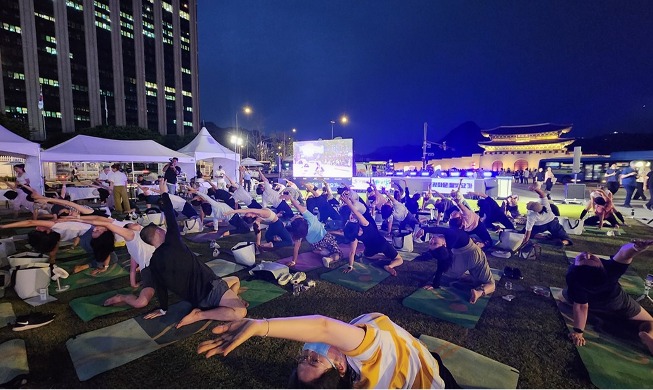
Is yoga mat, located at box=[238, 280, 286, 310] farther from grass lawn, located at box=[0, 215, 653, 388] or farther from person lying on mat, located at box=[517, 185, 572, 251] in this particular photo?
person lying on mat, located at box=[517, 185, 572, 251]

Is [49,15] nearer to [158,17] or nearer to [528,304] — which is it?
[158,17]

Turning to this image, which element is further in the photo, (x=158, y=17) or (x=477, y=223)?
(x=158, y=17)

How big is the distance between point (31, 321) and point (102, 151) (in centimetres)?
1311

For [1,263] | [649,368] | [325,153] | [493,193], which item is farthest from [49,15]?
[649,368]

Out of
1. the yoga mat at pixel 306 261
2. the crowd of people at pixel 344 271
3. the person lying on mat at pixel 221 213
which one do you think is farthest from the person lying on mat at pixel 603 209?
the person lying on mat at pixel 221 213

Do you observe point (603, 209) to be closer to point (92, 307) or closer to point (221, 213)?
point (221, 213)

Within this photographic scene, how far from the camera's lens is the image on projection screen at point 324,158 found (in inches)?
821

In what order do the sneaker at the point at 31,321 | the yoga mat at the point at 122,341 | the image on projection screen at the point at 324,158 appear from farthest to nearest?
the image on projection screen at the point at 324,158
the sneaker at the point at 31,321
the yoga mat at the point at 122,341

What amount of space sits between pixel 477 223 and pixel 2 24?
84928mm

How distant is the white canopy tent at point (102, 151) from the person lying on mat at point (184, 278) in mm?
13489

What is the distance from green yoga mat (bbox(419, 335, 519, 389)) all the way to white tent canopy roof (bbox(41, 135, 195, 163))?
16.5 m

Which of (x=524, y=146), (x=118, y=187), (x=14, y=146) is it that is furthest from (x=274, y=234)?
(x=524, y=146)

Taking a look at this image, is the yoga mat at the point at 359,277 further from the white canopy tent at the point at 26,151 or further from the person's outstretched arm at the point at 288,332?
the white canopy tent at the point at 26,151

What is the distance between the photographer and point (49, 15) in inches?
2312
